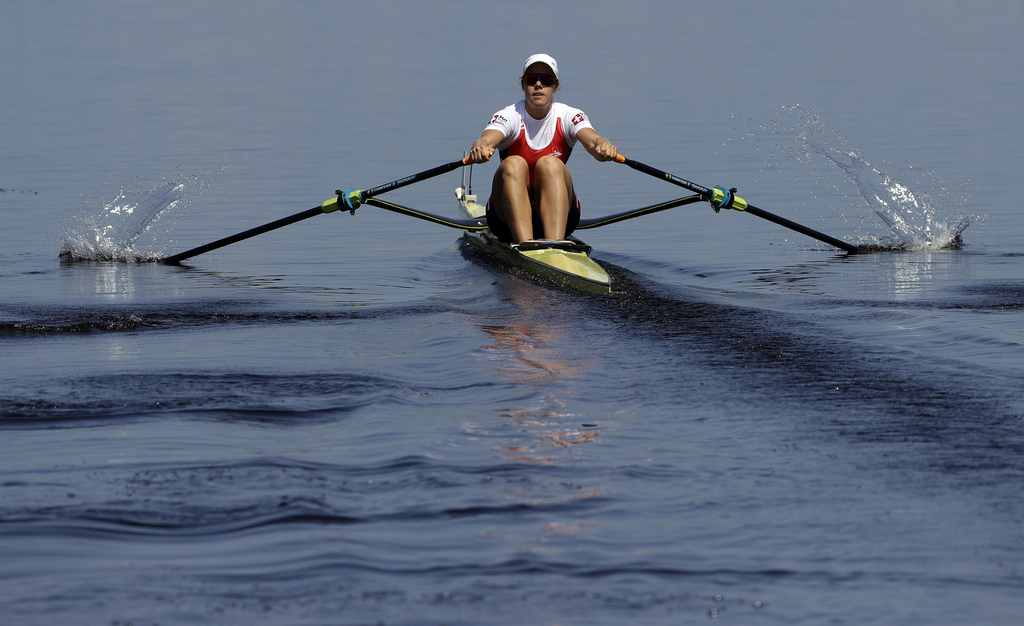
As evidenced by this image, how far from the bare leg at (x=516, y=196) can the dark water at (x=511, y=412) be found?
1.93 feet

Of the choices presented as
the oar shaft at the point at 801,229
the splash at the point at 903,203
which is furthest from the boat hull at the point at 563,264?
the splash at the point at 903,203

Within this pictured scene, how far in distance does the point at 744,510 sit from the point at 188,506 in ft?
6.41

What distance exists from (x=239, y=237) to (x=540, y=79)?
3978mm

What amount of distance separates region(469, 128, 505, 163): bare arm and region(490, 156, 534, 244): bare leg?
0.19m

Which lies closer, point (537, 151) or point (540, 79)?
point (540, 79)

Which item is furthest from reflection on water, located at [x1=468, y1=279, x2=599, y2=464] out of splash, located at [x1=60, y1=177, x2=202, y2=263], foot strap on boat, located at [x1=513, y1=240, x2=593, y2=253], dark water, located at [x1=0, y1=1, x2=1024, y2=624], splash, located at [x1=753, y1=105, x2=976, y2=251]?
splash, located at [x1=60, y1=177, x2=202, y2=263]

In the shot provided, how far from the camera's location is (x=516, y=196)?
1024cm

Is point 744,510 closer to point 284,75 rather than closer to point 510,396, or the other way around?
point 510,396

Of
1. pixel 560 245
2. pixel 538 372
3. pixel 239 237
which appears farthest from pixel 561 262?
pixel 239 237

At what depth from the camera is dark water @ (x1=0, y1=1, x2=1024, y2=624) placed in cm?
367

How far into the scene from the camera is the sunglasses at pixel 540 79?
402 inches

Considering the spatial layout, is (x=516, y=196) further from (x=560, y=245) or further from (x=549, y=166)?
(x=560, y=245)

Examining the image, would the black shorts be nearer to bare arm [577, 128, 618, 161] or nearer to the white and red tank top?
the white and red tank top

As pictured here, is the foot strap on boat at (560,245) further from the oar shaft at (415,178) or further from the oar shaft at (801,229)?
the oar shaft at (801,229)
